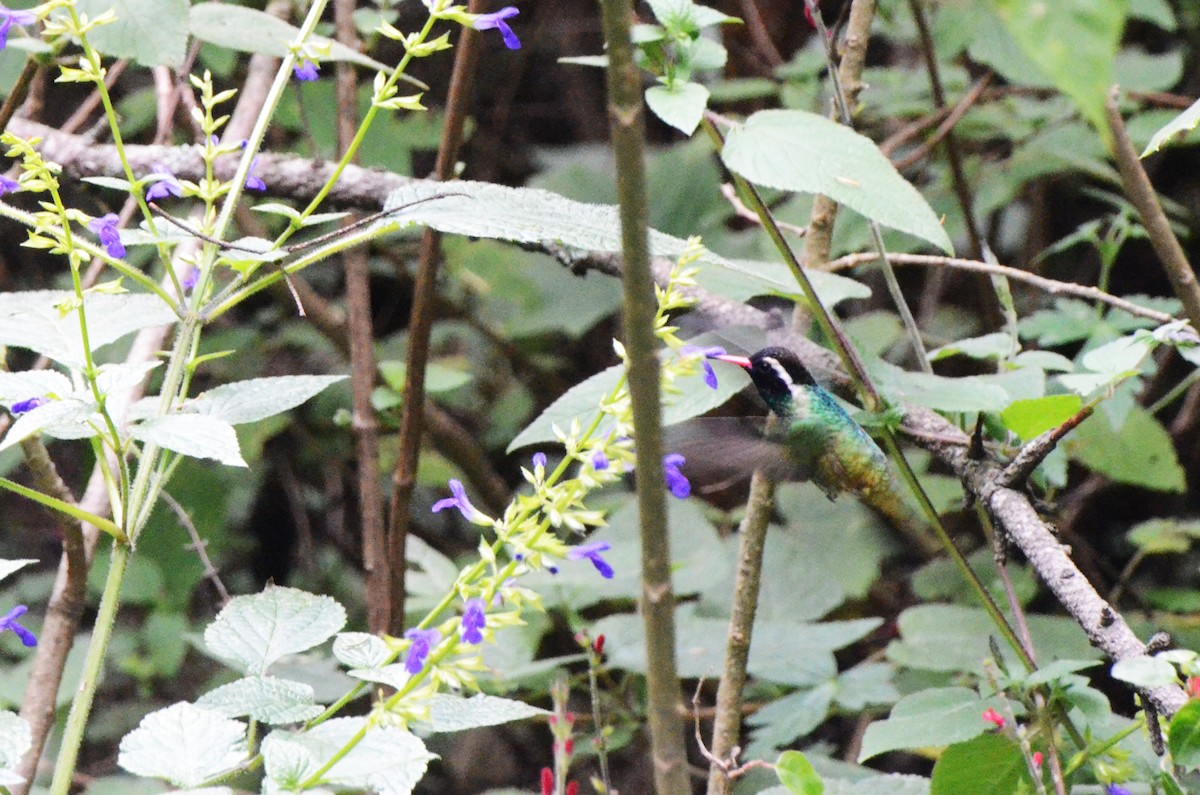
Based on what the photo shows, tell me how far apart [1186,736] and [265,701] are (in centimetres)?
58

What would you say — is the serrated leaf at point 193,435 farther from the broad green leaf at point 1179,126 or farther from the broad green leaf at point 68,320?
the broad green leaf at point 1179,126

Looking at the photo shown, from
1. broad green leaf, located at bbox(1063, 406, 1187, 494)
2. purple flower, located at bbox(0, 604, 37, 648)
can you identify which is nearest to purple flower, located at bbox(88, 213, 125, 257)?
purple flower, located at bbox(0, 604, 37, 648)

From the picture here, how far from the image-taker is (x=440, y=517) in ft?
11.9

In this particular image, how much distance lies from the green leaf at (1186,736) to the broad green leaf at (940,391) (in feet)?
1.24

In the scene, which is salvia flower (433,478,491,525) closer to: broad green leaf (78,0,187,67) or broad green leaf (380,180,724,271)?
broad green leaf (380,180,724,271)

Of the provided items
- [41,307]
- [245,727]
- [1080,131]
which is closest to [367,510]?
[41,307]

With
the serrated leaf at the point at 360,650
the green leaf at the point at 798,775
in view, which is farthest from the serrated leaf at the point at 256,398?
the green leaf at the point at 798,775

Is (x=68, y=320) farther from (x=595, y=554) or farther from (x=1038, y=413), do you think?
(x=1038, y=413)

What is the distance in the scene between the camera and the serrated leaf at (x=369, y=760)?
0.62m

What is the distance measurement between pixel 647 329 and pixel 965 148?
3006 millimetres

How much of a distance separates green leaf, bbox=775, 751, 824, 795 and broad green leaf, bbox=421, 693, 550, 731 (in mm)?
184

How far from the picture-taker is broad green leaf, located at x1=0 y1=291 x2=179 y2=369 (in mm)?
776

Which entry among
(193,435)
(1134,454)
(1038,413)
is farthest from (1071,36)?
(1134,454)

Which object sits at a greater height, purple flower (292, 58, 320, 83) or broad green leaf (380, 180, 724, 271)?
purple flower (292, 58, 320, 83)
